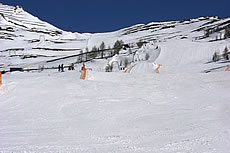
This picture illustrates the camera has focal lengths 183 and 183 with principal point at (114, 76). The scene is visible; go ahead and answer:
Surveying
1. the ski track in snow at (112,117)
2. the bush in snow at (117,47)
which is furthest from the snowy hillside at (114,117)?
the bush in snow at (117,47)

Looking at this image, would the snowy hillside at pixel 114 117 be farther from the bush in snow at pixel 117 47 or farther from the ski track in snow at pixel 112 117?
the bush in snow at pixel 117 47

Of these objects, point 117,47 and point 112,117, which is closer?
point 112,117

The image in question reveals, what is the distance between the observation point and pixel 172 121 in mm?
3814

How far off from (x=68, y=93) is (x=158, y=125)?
3.90m

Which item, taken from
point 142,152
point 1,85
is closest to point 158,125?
point 142,152

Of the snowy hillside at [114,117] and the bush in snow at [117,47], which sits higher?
the bush in snow at [117,47]

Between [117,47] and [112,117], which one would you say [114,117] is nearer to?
[112,117]

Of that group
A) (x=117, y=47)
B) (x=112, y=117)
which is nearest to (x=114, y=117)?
(x=112, y=117)

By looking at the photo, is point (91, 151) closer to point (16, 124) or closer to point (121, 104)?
point (16, 124)

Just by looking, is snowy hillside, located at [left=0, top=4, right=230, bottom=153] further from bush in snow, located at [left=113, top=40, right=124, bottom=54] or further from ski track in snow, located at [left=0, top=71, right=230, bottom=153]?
bush in snow, located at [left=113, top=40, right=124, bottom=54]

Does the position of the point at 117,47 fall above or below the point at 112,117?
above

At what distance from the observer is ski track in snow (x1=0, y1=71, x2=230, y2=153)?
281cm

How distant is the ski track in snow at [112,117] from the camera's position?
2812 millimetres

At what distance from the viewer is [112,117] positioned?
174 inches
